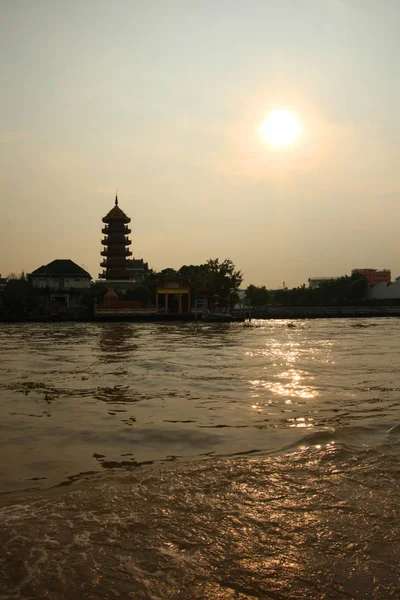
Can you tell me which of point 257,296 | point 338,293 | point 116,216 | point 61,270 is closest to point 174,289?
point 116,216

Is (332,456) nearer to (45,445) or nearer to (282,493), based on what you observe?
(282,493)

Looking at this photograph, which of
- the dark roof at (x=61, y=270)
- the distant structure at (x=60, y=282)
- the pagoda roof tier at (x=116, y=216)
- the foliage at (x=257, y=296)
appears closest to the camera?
the distant structure at (x=60, y=282)

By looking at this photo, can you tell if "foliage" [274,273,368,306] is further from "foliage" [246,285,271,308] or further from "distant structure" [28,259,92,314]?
"distant structure" [28,259,92,314]

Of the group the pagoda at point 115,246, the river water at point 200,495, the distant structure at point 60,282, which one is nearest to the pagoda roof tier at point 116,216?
the pagoda at point 115,246

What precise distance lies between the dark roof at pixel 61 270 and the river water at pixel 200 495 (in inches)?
2675

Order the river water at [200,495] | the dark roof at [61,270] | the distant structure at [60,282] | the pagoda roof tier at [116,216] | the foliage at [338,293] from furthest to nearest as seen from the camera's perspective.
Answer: the foliage at [338,293]
the dark roof at [61,270]
the pagoda roof tier at [116,216]
the distant structure at [60,282]
the river water at [200,495]

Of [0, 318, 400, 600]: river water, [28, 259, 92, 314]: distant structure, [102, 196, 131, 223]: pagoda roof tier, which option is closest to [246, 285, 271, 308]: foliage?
[28, 259, 92, 314]: distant structure

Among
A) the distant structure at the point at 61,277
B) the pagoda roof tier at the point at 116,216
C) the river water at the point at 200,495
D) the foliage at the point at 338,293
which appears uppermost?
the pagoda roof tier at the point at 116,216

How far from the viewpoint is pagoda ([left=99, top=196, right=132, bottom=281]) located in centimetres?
6756

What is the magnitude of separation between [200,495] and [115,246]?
2568 inches

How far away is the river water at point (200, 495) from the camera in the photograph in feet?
10.1

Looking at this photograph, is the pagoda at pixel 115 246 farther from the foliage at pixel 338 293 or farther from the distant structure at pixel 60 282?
the foliage at pixel 338 293

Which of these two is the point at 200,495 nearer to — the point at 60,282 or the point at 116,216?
the point at 116,216

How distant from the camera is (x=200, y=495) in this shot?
4.41 m
